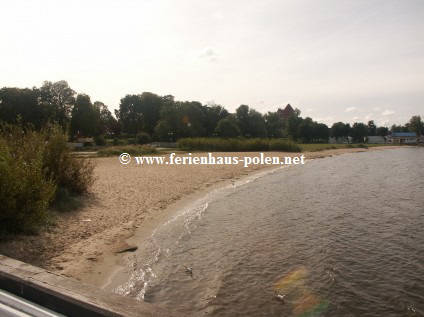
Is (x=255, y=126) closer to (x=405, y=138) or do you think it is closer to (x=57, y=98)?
(x=57, y=98)

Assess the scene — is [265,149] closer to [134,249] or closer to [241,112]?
[241,112]

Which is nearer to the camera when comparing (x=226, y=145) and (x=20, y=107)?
(x=226, y=145)

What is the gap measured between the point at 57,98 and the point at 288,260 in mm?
62373

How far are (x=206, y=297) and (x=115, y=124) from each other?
91923 mm

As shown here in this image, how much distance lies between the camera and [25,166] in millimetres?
7727

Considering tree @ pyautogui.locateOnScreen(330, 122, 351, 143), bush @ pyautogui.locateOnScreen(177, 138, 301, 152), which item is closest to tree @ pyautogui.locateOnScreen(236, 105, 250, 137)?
bush @ pyautogui.locateOnScreen(177, 138, 301, 152)

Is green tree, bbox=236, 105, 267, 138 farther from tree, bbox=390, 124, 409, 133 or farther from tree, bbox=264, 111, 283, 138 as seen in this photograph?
tree, bbox=390, 124, 409, 133

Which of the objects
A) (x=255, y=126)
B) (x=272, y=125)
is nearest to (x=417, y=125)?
(x=272, y=125)

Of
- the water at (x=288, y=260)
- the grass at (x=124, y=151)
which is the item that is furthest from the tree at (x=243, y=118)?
the water at (x=288, y=260)

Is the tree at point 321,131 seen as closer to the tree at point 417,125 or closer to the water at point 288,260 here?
the tree at point 417,125

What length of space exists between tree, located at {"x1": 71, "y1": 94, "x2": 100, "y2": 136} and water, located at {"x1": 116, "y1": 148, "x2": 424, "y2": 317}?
51.5 metres

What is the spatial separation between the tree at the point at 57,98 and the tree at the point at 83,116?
176 centimetres

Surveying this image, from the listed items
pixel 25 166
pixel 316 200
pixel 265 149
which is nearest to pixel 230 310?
pixel 25 166

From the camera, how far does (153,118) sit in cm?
8619
